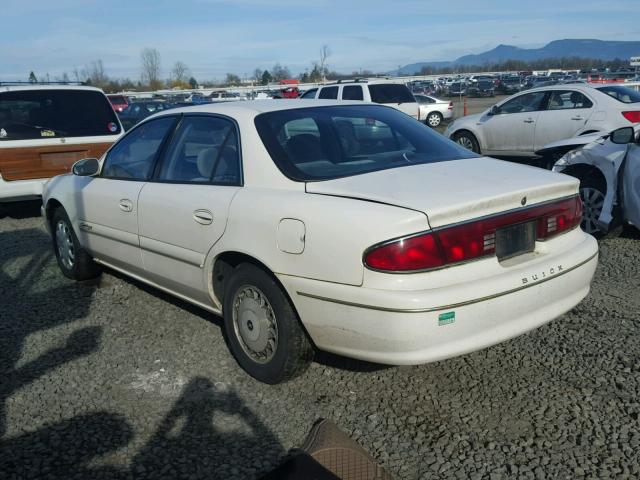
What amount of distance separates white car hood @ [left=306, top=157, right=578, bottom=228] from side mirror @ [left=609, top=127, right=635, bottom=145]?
8.76 ft

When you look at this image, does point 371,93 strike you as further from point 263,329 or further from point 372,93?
point 263,329

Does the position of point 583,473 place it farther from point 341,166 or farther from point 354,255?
point 341,166

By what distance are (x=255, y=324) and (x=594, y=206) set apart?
4.35 meters

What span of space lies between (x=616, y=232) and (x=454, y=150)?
314cm

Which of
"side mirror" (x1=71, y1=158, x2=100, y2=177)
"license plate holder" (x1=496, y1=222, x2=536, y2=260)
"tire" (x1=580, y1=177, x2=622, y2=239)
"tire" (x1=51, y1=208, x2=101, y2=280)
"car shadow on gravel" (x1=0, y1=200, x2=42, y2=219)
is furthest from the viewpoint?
"car shadow on gravel" (x1=0, y1=200, x2=42, y2=219)

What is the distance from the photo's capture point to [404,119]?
427 cm

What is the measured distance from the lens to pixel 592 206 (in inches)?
249

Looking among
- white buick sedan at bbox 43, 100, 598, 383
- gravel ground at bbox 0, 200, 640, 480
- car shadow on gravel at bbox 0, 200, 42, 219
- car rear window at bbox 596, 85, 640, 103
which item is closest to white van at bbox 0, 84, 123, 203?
car shadow on gravel at bbox 0, 200, 42, 219

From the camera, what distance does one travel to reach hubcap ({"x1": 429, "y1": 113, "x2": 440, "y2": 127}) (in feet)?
80.6

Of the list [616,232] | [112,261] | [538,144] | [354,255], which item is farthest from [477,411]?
[538,144]

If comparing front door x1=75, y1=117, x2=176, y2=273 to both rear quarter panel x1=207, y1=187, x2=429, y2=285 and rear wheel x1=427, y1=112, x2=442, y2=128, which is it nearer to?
rear quarter panel x1=207, y1=187, x2=429, y2=285

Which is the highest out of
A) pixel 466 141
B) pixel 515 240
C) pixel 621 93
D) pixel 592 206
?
pixel 621 93

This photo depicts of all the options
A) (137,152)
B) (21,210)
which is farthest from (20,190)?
(137,152)

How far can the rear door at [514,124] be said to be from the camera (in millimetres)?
11633
